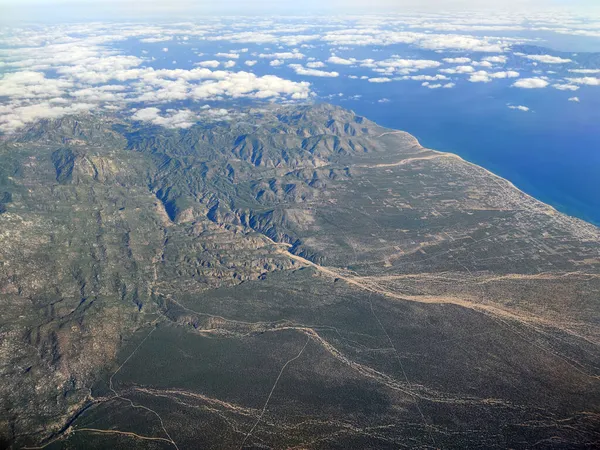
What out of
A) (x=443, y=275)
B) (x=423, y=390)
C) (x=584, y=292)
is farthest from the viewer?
(x=443, y=275)

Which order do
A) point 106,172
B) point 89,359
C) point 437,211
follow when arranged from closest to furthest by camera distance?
point 89,359 → point 437,211 → point 106,172

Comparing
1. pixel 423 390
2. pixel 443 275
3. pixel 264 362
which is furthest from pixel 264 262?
pixel 423 390

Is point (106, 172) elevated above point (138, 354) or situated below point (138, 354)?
above

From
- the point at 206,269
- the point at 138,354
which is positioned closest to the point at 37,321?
the point at 138,354

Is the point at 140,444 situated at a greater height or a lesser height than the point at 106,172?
lesser

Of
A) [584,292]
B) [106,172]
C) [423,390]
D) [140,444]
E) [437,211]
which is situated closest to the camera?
[140,444]

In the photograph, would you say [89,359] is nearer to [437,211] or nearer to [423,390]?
[423,390]

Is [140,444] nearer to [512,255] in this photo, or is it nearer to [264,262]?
[264,262]

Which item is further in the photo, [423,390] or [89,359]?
[89,359]

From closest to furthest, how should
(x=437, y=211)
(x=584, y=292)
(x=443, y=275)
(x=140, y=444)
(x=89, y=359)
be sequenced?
(x=140, y=444), (x=89, y=359), (x=584, y=292), (x=443, y=275), (x=437, y=211)
